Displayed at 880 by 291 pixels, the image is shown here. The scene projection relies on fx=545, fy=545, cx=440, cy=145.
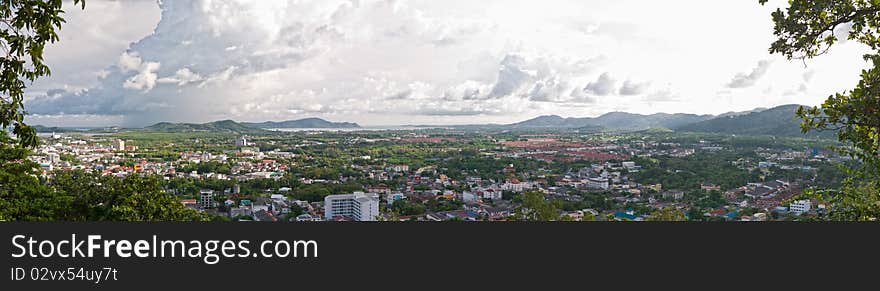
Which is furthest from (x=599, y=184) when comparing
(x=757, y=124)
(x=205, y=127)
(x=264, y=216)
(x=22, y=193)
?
(x=205, y=127)

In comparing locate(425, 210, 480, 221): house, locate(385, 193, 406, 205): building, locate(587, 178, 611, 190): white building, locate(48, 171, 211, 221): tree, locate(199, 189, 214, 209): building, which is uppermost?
locate(48, 171, 211, 221): tree

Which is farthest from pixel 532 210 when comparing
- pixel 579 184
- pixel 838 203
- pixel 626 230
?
pixel 579 184

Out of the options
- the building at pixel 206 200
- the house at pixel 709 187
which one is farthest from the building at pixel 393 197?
the house at pixel 709 187

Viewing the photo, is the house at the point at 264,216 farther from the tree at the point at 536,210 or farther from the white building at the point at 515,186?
the white building at the point at 515,186

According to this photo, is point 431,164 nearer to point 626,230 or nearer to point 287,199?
point 287,199

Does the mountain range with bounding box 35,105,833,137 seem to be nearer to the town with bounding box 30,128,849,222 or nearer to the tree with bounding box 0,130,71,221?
the town with bounding box 30,128,849,222

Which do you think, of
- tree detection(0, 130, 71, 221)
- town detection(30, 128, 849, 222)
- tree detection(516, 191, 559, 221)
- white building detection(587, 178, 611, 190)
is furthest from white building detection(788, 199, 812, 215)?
tree detection(0, 130, 71, 221)
